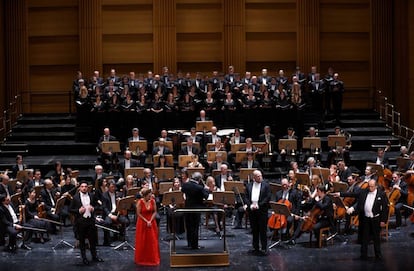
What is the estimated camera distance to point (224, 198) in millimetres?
15164

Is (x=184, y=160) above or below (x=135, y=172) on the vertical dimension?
above

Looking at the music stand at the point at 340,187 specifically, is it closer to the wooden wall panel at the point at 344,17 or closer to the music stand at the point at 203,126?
the music stand at the point at 203,126

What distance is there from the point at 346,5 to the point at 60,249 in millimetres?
13522

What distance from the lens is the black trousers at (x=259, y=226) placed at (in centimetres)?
1423

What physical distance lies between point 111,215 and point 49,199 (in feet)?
5.92

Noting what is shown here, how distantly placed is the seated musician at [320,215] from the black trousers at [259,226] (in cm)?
87

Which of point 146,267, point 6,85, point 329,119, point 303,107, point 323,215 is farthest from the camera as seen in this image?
point 6,85

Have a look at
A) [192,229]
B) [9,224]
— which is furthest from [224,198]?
[9,224]

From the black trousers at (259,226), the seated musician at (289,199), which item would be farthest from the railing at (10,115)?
the black trousers at (259,226)

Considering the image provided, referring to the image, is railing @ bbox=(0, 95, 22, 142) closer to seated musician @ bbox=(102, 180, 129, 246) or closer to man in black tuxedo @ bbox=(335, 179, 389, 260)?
seated musician @ bbox=(102, 180, 129, 246)

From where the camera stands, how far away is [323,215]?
14.7m

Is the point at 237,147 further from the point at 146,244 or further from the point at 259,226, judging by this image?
the point at 146,244

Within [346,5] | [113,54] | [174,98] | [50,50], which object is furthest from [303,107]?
[50,50]

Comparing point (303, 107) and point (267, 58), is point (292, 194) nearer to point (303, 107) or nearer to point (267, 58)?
point (303, 107)
